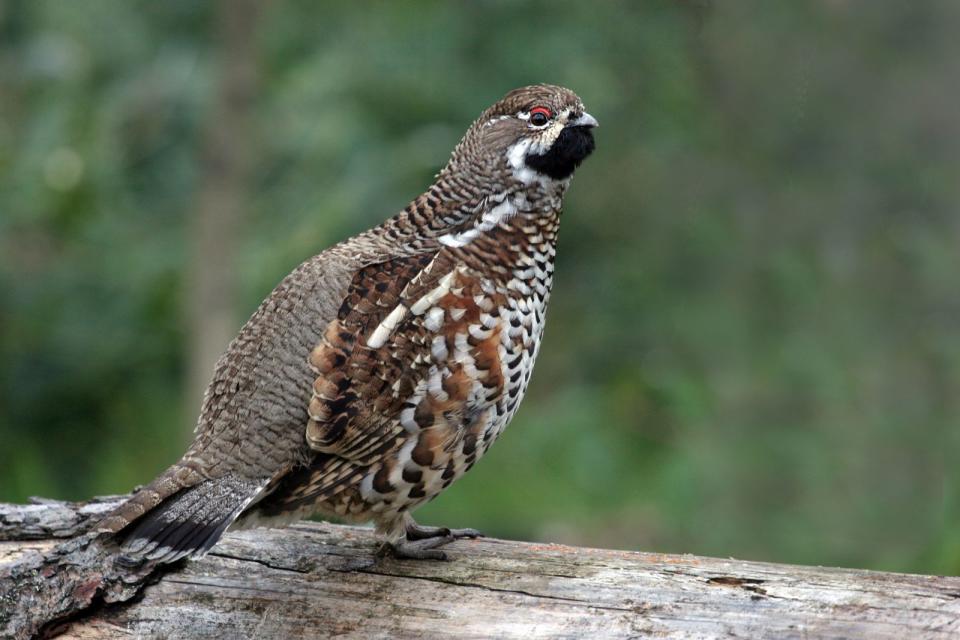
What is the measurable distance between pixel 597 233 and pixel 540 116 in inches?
148

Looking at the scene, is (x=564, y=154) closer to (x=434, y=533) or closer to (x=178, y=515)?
(x=434, y=533)

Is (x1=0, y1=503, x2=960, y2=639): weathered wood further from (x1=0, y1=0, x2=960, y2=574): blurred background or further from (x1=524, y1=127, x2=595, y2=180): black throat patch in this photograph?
(x1=0, y1=0, x2=960, y2=574): blurred background

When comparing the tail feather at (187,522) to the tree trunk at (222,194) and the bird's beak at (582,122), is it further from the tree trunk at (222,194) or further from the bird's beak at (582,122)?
the tree trunk at (222,194)

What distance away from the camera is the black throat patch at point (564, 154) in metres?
3.97

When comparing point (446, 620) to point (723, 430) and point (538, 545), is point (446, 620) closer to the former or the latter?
point (538, 545)

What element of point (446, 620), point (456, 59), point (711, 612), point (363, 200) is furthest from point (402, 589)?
point (456, 59)

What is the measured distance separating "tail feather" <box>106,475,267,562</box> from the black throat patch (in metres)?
1.44

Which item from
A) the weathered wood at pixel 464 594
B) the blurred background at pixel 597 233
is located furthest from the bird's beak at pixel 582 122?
the blurred background at pixel 597 233

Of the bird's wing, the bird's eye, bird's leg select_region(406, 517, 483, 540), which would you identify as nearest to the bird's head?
the bird's eye

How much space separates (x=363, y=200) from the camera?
636cm

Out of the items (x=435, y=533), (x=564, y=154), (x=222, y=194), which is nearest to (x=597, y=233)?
(x=222, y=194)

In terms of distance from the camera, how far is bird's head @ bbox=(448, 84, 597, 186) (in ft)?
13.0

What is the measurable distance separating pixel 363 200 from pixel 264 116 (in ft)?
4.31

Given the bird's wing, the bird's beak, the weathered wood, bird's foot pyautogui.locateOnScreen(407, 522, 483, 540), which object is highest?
the bird's beak
